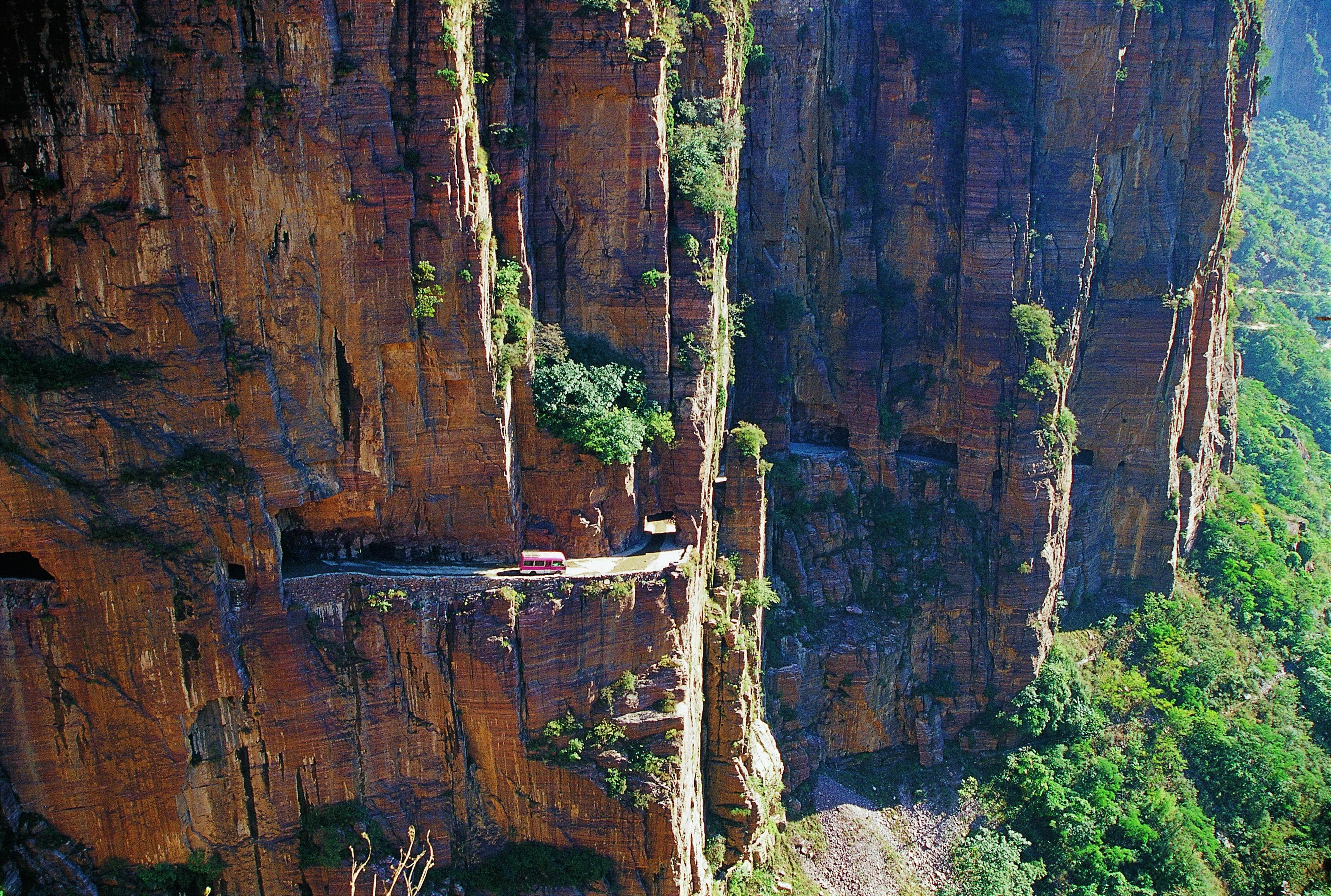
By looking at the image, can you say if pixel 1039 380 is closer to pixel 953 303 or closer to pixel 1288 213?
pixel 953 303

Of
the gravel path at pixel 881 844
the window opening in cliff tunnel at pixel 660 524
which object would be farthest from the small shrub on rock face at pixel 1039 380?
the window opening in cliff tunnel at pixel 660 524

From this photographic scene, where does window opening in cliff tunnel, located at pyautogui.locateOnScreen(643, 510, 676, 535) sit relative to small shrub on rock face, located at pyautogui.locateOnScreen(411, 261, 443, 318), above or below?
below

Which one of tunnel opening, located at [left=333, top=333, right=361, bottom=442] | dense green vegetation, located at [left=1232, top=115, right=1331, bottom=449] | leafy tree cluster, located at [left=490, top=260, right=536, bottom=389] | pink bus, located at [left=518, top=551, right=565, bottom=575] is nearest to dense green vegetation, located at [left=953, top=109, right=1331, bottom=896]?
dense green vegetation, located at [left=1232, top=115, right=1331, bottom=449]

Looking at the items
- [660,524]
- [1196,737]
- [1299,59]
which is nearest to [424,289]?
[660,524]

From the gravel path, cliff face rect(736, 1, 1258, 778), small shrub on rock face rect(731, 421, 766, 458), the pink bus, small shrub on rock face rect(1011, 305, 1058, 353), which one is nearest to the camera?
the pink bus

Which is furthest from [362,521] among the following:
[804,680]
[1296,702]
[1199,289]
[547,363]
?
[1296,702]

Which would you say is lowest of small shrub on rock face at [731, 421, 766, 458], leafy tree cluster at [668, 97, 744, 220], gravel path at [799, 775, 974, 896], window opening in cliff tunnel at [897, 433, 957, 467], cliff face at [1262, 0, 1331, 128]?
gravel path at [799, 775, 974, 896]

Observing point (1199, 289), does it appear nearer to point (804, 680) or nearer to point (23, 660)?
point (804, 680)

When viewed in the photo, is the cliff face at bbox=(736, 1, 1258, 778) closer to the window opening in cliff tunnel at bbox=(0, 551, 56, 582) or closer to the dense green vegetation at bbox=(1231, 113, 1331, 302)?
the window opening in cliff tunnel at bbox=(0, 551, 56, 582)
